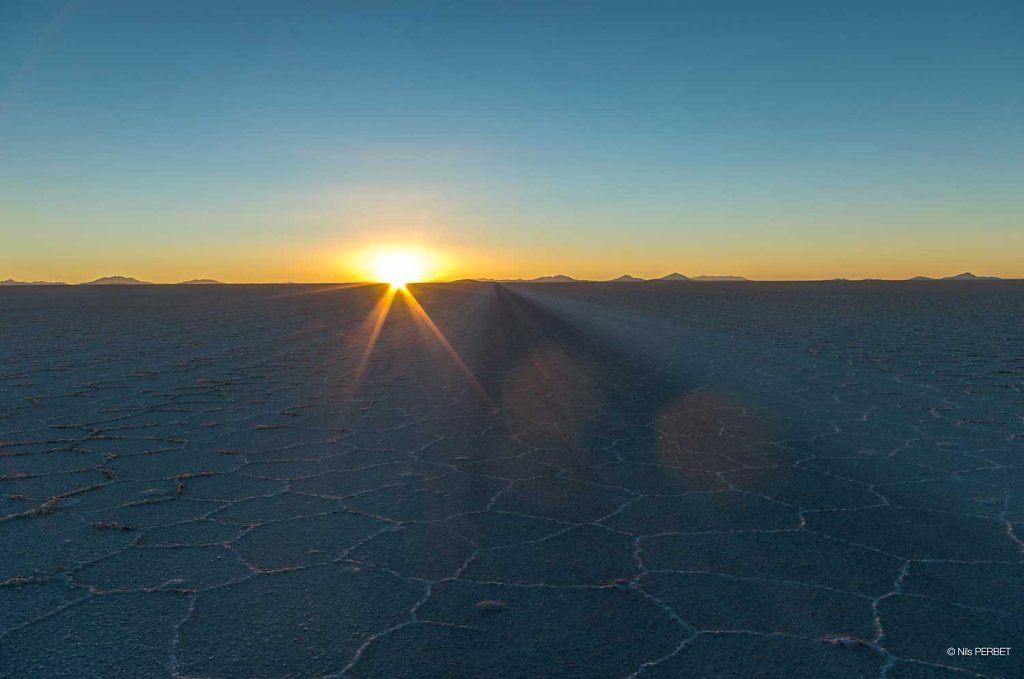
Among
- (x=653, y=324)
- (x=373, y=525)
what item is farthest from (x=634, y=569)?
(x=653, y=324)

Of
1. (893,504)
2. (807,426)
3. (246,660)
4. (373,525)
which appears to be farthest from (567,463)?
(246,660)

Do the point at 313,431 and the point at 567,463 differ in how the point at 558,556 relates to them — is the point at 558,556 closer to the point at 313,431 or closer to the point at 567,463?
the point at 567,463

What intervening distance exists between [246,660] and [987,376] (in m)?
7.31

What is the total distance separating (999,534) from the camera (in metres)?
2.92

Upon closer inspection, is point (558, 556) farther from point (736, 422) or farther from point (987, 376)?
point (987, 376)

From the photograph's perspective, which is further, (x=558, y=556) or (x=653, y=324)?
(x=653, y=324)

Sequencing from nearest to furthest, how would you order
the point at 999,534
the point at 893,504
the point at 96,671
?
the point at 96,671, the point at 999,534, the point at 893,504

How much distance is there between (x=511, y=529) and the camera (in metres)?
3.00

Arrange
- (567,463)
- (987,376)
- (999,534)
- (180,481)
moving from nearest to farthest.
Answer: (999,534) → (180,481) → (567,463) → (987,376)

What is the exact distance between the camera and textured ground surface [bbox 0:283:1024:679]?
2084mm

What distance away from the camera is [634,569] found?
260 cm

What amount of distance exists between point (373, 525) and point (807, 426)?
10.3 ft

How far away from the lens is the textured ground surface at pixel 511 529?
6.84 feet

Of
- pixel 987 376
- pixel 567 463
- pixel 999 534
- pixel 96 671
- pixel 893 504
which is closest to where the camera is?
pixel 96 671
